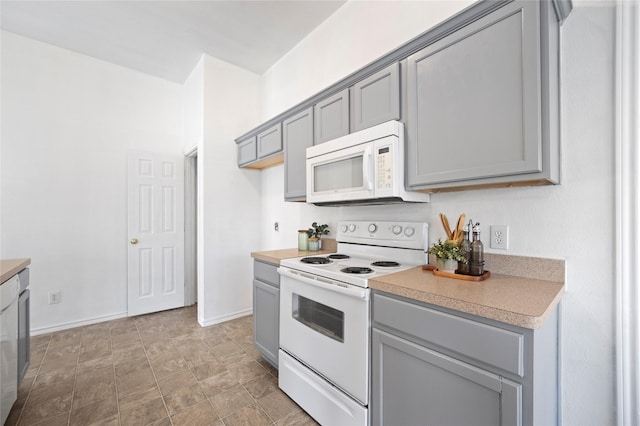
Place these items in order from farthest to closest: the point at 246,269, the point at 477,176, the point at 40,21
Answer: the point at 246,269 → the point at 40,21 → the point at 477,176

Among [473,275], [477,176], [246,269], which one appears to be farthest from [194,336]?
[477,176]

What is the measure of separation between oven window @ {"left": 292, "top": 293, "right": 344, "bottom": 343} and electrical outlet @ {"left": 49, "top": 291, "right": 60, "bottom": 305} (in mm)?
2932

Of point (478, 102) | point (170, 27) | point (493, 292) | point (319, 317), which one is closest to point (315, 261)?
point (319, 317)

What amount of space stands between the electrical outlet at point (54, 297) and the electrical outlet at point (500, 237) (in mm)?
4122

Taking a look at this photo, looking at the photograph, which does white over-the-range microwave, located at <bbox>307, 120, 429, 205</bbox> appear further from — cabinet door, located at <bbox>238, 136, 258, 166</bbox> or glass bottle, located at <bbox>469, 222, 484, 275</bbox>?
cabinet door, located at <bbox>238, 136, 258, 166</bbox>

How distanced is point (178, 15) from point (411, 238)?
9.40 feet

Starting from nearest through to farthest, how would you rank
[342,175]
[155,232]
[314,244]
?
[342,175] → [314,244] → [155,232]

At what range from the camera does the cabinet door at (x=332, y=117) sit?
197 centimetres

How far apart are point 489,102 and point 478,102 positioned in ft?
0.16

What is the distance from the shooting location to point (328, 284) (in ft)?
5.03

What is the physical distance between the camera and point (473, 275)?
1377 millimetres

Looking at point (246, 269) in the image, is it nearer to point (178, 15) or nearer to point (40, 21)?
point (178, 15)

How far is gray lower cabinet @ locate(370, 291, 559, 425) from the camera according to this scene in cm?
92

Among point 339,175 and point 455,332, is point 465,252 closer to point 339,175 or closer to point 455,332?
point 455,332
